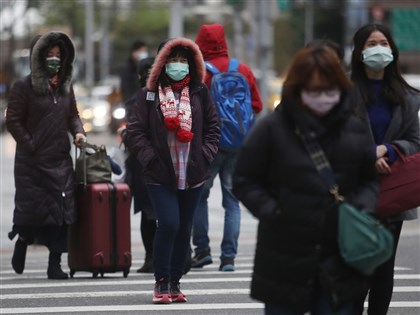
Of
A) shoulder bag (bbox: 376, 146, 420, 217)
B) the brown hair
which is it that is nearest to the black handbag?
shoulder bag (bbox: 376, 146, 420, 217)

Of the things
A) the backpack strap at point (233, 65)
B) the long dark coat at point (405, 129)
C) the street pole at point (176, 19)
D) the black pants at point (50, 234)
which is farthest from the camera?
the street pole at point (176, 19)

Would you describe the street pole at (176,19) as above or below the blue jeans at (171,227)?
below

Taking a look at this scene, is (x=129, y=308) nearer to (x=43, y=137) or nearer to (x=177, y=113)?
(x=177, y=113)

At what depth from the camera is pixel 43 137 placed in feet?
37.6

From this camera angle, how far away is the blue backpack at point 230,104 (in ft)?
38.9

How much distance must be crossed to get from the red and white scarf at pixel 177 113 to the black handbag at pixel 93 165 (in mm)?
1788

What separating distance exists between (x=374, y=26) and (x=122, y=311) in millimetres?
2751

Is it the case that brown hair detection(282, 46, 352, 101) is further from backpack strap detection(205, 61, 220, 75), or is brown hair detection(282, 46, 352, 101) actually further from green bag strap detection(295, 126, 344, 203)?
backpack strap detection(205, 61, 220, 75)

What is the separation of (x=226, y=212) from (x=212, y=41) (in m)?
1.42

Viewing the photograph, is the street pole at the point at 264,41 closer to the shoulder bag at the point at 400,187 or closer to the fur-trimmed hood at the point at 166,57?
the fur-trimmed hood at the point at 166,57

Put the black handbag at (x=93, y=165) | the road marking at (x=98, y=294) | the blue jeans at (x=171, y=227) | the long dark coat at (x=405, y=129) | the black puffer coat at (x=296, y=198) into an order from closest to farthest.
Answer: the black puffer coat at (x=296, y=198), the long dark coat at (x=405, y=129), the blue jeans at (x=171, y=227), the road marking at (x=98, y=294), the black handbag at (x=93, y=165)

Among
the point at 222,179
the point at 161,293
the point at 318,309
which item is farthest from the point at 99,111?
the point at 318,309

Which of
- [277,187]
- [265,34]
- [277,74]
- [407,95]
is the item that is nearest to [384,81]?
[407,95]

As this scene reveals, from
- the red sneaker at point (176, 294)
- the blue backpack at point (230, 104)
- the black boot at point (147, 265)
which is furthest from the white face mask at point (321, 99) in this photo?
the black boot at point (147, 265)
